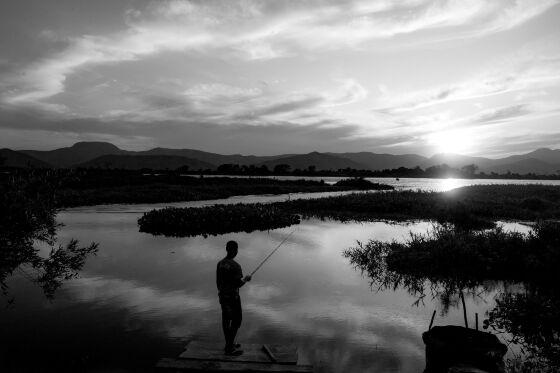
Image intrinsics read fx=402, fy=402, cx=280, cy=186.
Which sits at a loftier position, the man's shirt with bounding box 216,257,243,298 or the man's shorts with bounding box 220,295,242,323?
the man's shirt with bounding box 216,257,243,298

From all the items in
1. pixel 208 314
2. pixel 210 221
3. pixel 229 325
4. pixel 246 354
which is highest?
pixel 229 325

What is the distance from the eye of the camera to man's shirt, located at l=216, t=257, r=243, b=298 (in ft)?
33.1

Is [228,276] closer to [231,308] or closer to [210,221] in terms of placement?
[231,308]

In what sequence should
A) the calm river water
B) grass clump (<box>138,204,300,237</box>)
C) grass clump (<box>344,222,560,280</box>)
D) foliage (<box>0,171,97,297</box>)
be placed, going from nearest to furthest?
the calm river water → foliage (<box>0,171,97,297</box>) → grass clump (<box>344,222,560,280</box>) → grass clump (<box>138,204,300,237</box>)

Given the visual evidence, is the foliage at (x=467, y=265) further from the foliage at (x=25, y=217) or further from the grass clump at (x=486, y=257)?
the foliage at (x=25, y=217)

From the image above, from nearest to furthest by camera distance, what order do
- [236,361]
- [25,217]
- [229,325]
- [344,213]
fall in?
[236,361] < [229,325] < [25,217] < [344,213]

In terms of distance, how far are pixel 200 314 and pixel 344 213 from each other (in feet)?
119

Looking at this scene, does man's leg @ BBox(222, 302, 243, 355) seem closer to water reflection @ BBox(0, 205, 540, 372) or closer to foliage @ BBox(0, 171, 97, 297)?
water reflection @ BBox(0, 205, 540, 372)

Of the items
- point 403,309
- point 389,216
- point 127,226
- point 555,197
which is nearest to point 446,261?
point 403,309

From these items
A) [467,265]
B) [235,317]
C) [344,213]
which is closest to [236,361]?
[235,317]

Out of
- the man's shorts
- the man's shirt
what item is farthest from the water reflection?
the man's shirt

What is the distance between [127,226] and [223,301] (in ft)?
105

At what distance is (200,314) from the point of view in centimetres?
1530

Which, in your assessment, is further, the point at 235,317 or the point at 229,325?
the point at 229,325
